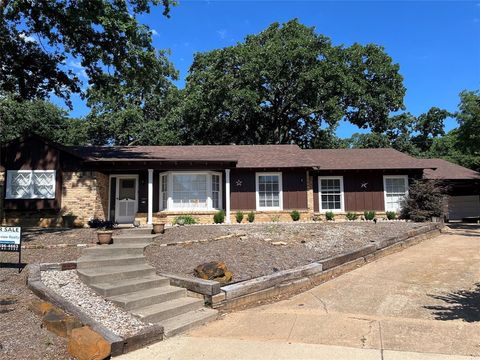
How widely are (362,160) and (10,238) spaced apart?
17065mm

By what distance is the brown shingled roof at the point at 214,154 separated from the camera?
16.7m

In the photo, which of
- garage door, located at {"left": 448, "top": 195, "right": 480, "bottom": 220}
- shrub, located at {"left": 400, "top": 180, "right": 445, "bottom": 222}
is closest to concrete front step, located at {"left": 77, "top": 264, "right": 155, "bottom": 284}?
shrub, located at {"left": 400, "top": 180, "right": 445, "bottom": 222}

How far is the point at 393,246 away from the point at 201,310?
23.8ft

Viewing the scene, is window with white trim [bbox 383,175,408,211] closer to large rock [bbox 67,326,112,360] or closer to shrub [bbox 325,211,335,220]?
shrub [bbox 325,211,335,220]

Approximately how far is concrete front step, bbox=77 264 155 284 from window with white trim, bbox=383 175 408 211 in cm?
1458

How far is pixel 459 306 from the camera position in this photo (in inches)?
262

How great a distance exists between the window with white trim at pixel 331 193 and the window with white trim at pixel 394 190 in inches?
90.1

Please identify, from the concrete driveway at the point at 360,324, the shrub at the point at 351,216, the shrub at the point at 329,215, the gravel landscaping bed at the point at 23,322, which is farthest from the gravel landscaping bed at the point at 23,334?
the shrub at the point at 351,216

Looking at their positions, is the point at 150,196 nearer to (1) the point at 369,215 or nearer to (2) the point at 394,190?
(1) the point at 369,215

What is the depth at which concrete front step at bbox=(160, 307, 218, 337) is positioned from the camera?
577 centimetres

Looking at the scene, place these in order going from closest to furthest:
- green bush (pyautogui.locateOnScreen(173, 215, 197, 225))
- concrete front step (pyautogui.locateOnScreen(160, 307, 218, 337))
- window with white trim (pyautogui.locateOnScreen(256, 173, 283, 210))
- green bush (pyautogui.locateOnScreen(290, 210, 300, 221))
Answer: concrete front step (pyautogui.locateOnScreen(160, 307, 218, 337)) < green bush (pyautogui.locateOnScreen(173, 215, 197, 225)) < green bush (pyautogui.locateOnScreen(290, 210, 300, 221)) < window with white trim (pyautogui.locateOnScreen(256, 173, 283, 210))

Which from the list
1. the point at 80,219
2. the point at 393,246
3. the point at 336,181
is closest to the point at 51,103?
the point at 80,219

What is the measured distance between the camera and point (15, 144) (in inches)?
621

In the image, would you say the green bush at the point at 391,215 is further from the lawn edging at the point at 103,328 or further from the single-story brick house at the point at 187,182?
the lawn edging at the point at 103,328
